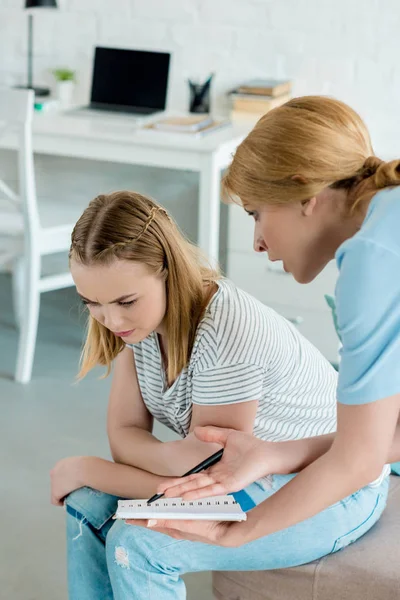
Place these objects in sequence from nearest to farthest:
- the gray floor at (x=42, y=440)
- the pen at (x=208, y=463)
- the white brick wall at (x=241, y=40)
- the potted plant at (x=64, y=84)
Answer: the pen at (x=208, y=463) < the gray floor at (x=42, y=440) < the white brick wall at (x=241, y=40) < the potted plant at (x=64, y=84)

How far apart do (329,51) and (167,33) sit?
1.91ft

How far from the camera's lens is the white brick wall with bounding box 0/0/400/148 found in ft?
9.24

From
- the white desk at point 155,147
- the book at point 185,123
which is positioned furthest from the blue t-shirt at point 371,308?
the book at point 185,123

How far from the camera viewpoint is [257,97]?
9.35ft

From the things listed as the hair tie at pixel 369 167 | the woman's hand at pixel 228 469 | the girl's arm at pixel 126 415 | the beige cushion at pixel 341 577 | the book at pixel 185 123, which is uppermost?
the hair tie at pixel 369 167

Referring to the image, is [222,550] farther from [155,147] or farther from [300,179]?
[155,147]

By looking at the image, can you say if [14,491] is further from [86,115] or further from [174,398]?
[86,115]

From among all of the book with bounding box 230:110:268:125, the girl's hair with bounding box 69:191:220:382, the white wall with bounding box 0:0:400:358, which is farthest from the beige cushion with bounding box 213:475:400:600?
the book with bounding box 230:110:268:125

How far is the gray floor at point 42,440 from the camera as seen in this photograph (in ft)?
5.87

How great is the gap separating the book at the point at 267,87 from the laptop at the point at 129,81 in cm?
27

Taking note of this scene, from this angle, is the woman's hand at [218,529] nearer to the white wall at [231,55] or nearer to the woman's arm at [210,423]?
the woman's arm at [210,423]

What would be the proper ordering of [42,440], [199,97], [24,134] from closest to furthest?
[42,440] → [24,134] → [199,97]

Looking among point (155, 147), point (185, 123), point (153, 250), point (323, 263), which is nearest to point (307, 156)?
point (323, 263)

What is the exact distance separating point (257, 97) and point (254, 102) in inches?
0.8
